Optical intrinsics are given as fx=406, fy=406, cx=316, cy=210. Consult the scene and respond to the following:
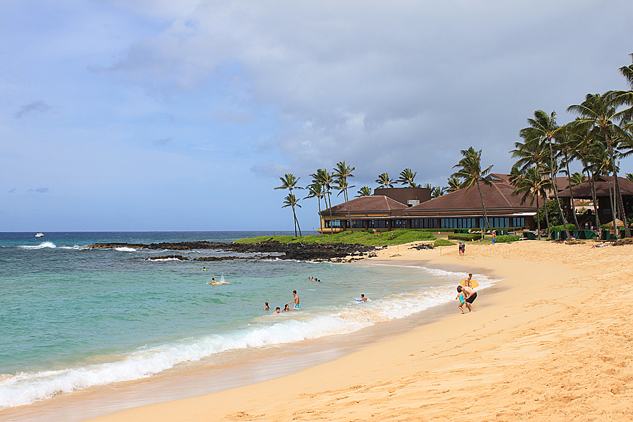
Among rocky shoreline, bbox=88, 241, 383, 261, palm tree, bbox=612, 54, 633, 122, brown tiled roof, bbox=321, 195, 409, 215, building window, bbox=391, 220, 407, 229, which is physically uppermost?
palm tree, bbox=612, 54, 633, 122

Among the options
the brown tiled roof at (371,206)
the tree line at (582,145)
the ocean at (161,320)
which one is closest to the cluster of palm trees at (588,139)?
the tree line at (582,145)

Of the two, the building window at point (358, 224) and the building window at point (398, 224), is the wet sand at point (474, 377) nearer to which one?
the building window at point (398, 224)

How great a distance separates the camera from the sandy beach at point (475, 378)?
188 inches

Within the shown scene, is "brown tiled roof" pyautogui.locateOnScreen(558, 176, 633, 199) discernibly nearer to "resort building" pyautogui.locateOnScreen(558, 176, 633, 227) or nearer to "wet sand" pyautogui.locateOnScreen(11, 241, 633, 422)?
"resort building" pyautogui.locateOnScreen(558, 176, 633, 227)

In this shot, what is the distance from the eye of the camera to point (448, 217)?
64062mm

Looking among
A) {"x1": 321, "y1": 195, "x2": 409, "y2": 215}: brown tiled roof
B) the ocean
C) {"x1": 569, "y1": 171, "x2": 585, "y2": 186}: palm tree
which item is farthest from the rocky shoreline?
{"x1": 569, "y1": 171, "x2": 585, "y2": 186}: palm tree

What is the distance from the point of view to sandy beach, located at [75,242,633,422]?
15.7ft

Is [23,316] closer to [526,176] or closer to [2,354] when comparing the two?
[2,354]

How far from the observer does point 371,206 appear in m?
76.9

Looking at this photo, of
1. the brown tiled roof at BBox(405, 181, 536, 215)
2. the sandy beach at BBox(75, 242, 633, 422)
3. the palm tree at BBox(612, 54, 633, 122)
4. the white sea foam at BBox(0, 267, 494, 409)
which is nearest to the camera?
the sandy beach at BBox(75, 242, 633, 422)

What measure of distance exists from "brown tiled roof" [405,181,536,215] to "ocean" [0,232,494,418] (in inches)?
1426

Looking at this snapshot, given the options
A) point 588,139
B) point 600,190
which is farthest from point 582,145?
point 600,190

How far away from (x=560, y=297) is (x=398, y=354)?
7953 millimetres

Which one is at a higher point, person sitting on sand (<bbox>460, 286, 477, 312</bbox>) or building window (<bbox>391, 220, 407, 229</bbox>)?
building window (<bbox>391, 220, 407, 229</bbox>)
